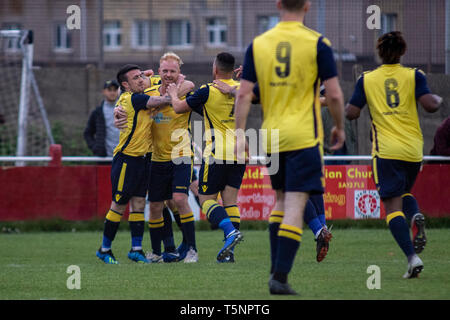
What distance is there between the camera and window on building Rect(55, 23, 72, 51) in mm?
20750

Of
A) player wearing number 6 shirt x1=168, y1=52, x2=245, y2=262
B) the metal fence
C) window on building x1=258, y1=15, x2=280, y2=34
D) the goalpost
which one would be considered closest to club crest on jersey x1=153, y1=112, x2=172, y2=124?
player wearing number 6 shirt x1=168, y1=52, x2=245, y2=262

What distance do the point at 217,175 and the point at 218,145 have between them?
1.07ft

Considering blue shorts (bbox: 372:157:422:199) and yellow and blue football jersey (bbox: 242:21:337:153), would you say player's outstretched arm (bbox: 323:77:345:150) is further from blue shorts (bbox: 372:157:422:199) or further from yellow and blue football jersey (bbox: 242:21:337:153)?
blue shorts (bbox: 372:157:422:199)

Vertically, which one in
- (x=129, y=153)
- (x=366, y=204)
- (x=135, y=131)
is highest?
(x=135, y=131)

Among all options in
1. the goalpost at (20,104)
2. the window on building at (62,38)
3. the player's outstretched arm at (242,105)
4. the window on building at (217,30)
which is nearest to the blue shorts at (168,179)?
the player's outstretched arm at (242,105)

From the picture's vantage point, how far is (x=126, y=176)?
31.1 feet

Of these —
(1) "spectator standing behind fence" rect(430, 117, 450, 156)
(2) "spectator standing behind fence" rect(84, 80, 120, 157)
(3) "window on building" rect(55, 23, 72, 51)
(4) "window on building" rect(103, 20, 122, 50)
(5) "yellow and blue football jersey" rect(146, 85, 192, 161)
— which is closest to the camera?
(5) "yellow and blue football jersey" rect(146, 85, 192, 161)

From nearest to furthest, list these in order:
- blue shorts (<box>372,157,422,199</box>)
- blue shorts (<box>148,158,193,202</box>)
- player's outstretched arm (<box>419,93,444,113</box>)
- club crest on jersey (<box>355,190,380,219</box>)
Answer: player's outstretched arm (<box>419,93,444,113</box>)
blue shorts (<box>372,157,422,199</box>)
blue shorts (<box>148,158,193,202</box>)
club crest on jersey (<box>355,190,380,219</box>)

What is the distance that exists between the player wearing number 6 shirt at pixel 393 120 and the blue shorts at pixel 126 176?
3130mm

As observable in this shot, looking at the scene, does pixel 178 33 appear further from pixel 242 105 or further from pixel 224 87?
pixel 242 105

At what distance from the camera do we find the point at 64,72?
763 inches

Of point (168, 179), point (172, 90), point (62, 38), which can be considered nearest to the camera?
point (172, 90)

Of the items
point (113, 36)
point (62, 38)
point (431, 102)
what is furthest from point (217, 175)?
point (113, 36)

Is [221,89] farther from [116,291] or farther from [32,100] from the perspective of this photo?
[32,100]
